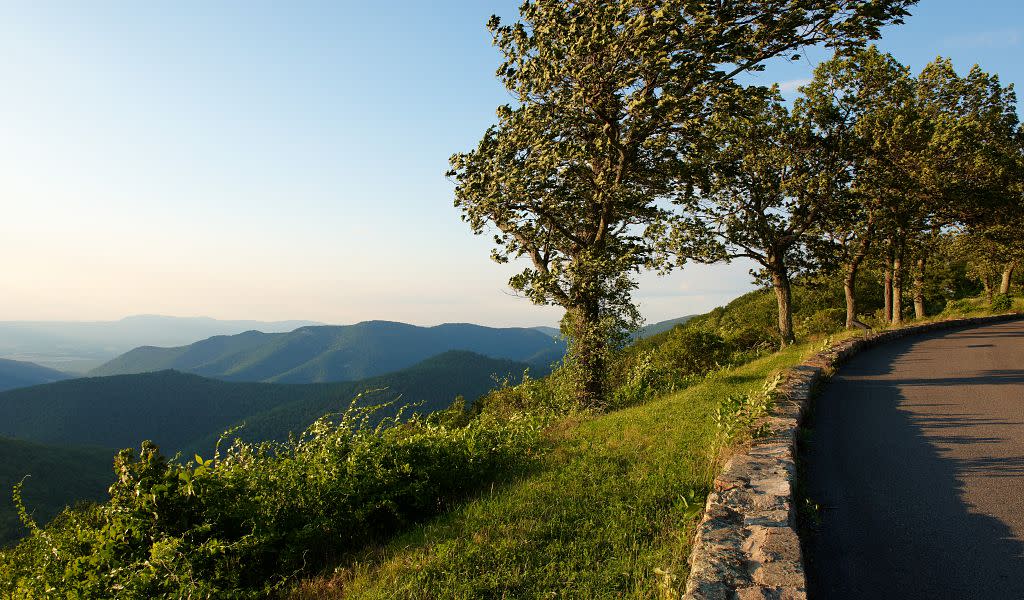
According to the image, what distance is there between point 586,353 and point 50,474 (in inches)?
6269

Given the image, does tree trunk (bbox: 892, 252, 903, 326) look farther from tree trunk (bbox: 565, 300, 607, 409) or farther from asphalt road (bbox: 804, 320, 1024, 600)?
tree trunk (bbox: 565, 300, 607, 409)

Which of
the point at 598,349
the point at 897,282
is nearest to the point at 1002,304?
the point at 897,282

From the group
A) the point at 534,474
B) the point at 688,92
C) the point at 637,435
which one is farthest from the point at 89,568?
the point at 688,92

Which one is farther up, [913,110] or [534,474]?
[913,110]

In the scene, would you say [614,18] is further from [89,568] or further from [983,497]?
[89,568]

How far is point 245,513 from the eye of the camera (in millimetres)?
6531

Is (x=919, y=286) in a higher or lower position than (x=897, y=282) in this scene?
lower

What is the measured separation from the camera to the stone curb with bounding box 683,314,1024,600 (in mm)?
A: 4281

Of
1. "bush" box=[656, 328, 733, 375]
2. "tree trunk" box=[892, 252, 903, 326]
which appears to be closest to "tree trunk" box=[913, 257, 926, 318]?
"tree trunk" box=[892, 252, 903, 326]

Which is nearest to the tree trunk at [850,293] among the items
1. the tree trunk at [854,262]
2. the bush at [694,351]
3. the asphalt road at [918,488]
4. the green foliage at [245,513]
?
the tree trunk at [854,262]

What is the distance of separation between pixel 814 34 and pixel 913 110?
18270 mm

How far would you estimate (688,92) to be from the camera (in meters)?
13.8

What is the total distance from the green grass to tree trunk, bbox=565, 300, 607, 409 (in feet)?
24.1

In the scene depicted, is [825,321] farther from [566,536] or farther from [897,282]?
[566,536]
